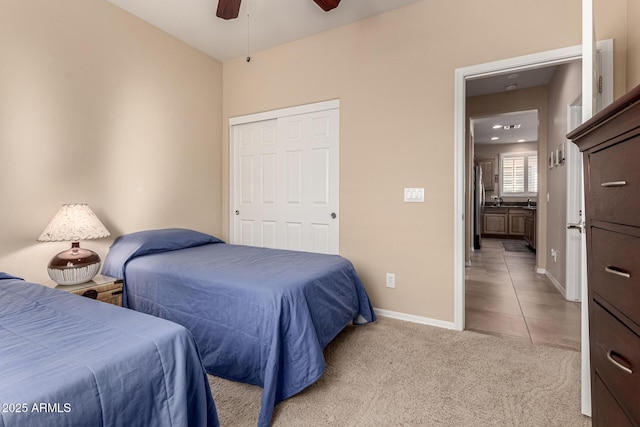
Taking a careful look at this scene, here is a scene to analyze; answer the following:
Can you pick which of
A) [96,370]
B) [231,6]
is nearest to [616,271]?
[96,370]

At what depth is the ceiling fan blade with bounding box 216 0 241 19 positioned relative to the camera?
2033 mm

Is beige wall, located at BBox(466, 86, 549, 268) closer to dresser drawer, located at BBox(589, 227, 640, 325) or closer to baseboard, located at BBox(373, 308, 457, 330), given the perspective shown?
baseboard, located at BBox(373, 308, 457, 330)

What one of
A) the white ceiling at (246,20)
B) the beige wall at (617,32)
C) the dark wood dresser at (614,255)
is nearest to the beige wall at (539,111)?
the white ceiling at (246,20)

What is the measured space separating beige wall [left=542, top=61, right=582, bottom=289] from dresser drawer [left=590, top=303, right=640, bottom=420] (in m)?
2.79

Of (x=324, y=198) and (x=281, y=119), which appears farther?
(x=281, y=119)

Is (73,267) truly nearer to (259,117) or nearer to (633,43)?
(259,117)

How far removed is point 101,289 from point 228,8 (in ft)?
7.04

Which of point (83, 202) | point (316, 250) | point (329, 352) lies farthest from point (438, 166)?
point (83, 202)

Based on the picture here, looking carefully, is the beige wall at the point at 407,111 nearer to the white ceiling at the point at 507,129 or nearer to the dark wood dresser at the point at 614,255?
the dark wood dresser at the point at 614,255

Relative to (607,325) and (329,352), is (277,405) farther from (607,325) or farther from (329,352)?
(607,325)

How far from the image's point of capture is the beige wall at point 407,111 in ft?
7.88

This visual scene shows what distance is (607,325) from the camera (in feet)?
3.18

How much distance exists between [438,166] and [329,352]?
1.73m

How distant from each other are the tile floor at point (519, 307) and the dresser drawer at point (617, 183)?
1823 mm
